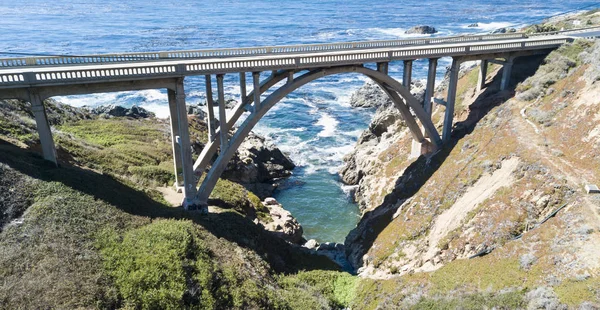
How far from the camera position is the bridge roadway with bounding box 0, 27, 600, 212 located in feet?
78.0

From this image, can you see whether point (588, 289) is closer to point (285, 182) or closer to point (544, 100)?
point (544, 100)

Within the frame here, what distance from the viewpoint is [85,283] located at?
18.3 metres

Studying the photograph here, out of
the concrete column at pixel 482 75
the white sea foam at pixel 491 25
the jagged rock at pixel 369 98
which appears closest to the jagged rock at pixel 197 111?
the jagged rock at pixel 369 98

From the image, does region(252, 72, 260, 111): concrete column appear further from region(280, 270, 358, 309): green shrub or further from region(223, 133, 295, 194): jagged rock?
region(223, 133, 295, 194): jagged rock

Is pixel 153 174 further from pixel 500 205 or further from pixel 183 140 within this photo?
pixel 500 205

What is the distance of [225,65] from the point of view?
1094 inches

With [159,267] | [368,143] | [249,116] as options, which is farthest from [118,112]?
[159,267]

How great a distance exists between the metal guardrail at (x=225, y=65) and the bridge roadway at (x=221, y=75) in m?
0.05

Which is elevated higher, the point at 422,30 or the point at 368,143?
the point at 422,30

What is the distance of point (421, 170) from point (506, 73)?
12431 millimetres

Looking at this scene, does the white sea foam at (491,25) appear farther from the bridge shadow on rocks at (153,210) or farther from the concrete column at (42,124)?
the concrete column at (42,124)

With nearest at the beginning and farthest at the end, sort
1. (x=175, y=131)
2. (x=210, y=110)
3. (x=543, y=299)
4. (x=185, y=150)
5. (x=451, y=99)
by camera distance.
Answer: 1. (x=543, y=299)
2. (x=185, y=150)
3. (x=175, y=131)
4. (x=210, y=110)
5. (x=451, y=99)

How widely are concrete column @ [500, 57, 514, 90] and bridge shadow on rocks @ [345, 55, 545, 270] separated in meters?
0.50

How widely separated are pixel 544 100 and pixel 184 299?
3234cm
